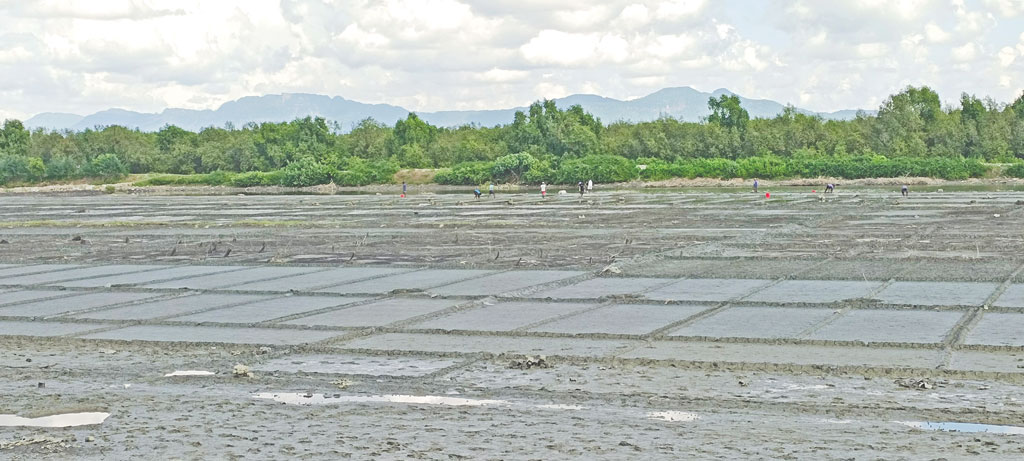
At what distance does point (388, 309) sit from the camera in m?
16.7

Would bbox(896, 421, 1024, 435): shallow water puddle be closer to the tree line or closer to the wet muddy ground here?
the wet muddy ground

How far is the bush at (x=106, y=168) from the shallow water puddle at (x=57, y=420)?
10632 centimetres

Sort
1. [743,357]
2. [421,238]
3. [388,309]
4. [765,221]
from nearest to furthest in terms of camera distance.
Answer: [743,357], [388,309], [421,238], [765,221]

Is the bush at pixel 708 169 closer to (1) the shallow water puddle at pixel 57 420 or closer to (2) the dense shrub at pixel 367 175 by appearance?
(2) the dense shrub at pixel 367 175

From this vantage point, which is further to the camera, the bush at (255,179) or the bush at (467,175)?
the bush at (255,179)

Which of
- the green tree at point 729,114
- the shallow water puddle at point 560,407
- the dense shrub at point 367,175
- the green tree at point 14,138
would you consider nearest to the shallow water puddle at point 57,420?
the shallow water puddle at point 560,407

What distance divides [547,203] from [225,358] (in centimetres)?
4144

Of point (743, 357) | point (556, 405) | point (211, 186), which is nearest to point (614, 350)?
point (743, 357)

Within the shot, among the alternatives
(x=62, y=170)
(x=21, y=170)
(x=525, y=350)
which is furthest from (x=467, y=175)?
(x=525, y=350)

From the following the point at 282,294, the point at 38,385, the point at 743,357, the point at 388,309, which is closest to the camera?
the point at 38,385

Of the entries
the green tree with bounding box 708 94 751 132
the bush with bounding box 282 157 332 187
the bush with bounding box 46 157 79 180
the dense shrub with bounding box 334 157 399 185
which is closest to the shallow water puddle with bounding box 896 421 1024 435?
the dense shrub with bounding box 334 157 399 185

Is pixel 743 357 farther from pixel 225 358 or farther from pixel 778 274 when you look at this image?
pixel 778 274

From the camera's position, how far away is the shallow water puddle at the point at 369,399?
10312 mm

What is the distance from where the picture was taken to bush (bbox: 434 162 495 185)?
91625mm
